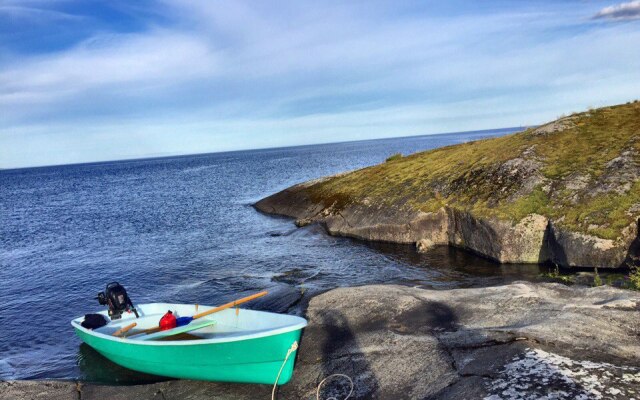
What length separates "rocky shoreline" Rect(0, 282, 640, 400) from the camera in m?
8.77

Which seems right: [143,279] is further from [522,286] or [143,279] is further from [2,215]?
[2,215]

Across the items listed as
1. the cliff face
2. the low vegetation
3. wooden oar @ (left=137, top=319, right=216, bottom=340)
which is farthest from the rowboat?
the low vegetation

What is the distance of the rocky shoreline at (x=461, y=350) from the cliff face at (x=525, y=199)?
6972 mm

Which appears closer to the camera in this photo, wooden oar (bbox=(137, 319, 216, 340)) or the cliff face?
wooden oar (bbox=(137, 319, 216, 340))

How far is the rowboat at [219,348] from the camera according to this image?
419 inches

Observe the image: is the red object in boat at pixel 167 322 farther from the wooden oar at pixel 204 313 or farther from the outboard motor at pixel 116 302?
the outboard motor at pixel 116 302

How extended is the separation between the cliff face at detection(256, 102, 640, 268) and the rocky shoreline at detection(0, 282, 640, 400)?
22.9 ft

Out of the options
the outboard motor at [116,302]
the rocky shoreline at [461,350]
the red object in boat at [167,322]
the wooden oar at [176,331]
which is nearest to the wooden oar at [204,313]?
the red object in boat at [167,322]

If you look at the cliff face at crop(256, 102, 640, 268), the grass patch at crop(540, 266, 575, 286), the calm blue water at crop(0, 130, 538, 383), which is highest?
the cliff face at crop(256, 102, 640, 268)

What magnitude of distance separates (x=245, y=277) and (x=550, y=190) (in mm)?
16424

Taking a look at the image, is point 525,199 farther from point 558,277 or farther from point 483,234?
point 558,277

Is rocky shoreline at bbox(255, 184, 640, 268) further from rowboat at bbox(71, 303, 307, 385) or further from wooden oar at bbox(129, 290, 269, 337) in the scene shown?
rowboat at bbox(71, 303, 307, 385)

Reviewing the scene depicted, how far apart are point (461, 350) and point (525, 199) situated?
14.7 meters

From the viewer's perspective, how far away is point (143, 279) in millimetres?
26250
